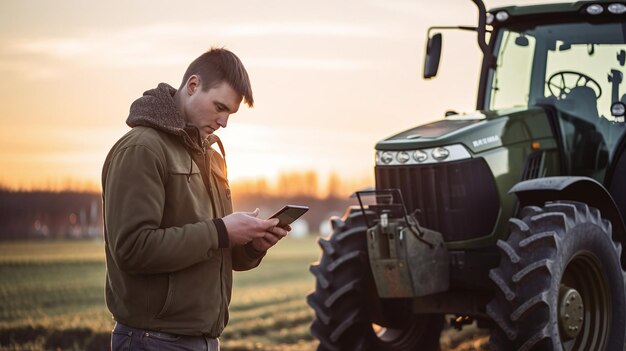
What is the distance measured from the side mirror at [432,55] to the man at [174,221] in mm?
4661

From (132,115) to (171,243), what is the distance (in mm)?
558

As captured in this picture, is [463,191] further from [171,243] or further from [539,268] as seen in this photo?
[171,243]

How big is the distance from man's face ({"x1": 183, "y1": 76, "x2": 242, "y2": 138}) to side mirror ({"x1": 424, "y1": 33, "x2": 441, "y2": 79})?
4.72 m

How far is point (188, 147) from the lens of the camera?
152 inches

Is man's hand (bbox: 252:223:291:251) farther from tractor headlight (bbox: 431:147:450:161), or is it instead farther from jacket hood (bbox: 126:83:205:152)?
tractor headlight (bbox: 431:147:450:161)

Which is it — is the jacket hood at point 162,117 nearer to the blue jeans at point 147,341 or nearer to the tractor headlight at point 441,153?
the blue jeans at point 147,341

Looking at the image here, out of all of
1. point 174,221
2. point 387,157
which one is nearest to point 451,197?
point 387,157

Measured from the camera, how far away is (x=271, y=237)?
3.96m

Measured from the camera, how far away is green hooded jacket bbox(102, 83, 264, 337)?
3.58 metres

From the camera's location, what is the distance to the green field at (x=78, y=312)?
1073 centimetres

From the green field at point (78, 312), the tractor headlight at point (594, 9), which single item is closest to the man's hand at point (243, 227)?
the tractor headlight at point (594, 9)

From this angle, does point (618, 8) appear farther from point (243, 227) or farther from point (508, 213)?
point (243, 227)

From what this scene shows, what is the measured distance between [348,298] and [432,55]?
2.17m

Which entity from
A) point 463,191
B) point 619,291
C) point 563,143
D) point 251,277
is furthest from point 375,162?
point 251,277
